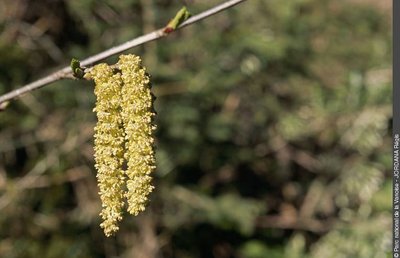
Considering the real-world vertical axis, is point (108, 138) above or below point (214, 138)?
below

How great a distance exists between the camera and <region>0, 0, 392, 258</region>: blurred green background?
3.74 m

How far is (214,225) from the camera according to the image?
160 inches

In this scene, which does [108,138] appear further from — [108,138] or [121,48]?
[121,48]

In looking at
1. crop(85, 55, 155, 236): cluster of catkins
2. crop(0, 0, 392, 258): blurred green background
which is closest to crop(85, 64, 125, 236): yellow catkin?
crop(85, 55, 155, 236): cluster of catkins

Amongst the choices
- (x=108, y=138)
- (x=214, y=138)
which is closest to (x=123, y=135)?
(x=108, y=138)

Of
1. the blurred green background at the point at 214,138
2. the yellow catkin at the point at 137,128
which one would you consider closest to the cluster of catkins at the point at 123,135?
the yellow catkin at the point at 137,128

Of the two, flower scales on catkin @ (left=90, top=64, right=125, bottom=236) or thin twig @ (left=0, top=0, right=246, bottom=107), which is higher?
thin twig @ (left=0, top=0, right=246, bottom=107)

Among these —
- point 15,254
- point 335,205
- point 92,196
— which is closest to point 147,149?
point 15,254

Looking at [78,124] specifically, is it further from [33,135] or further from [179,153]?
[179,153]

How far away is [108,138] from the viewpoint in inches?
56.5

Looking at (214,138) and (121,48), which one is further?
(214,138)

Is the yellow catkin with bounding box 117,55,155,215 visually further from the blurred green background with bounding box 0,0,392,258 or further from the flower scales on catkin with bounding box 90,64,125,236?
the blurred green background with bounding box 0,0,392,258

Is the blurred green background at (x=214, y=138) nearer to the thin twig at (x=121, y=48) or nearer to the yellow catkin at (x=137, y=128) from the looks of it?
the thin twig at (x=121, y=48)

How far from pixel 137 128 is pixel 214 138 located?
260 centimetres
